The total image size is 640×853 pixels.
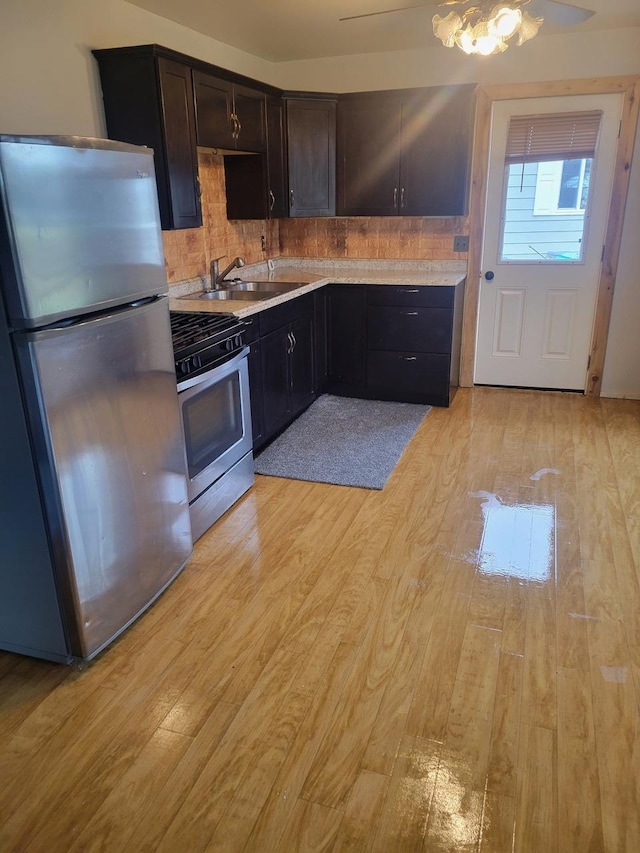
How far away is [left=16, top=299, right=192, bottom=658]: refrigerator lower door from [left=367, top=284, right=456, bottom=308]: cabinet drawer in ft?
7.90

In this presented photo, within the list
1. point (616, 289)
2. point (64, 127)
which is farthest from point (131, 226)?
point (616, 289)

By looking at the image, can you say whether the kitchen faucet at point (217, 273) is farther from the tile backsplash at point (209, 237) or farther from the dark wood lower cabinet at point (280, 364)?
the dark wood lower cabinet at point (280, 364)

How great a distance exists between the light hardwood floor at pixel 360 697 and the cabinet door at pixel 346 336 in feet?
5.82

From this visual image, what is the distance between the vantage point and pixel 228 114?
11.6ft

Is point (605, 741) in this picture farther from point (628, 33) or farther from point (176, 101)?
point (628, 33)

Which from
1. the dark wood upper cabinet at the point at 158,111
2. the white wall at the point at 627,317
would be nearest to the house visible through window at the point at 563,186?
the white wall at the point at 627,317

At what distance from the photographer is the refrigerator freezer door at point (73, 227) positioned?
163 cm

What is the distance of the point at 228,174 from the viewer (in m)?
4.21

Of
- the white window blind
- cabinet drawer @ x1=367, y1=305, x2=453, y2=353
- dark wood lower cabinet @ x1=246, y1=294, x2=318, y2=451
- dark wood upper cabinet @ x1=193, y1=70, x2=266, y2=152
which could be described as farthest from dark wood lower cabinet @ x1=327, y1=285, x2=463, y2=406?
dark wood upper cabinet @ x1=193, y1=70, x2=266, y2=152

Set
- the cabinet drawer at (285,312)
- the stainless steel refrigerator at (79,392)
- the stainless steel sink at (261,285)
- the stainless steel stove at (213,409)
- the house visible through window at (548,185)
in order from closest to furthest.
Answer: the stainless steel refrigerator at (79,392), the stainless steel stove at (213,409), the cabinet drawer at (285,312), the stainless steel sink at (261,285), the house visible through window at (548,185)

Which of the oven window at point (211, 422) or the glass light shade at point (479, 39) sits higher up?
the glass light shade at point (479, 39)

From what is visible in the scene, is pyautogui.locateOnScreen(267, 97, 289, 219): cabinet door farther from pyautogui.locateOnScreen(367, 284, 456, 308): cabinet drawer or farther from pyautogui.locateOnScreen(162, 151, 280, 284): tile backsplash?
pyautogui.locateOnScreen(367, 284, 456, 308): cabinet drawer

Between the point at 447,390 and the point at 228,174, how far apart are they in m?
2.18

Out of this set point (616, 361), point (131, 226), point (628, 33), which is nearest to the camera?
point (131, 226)
